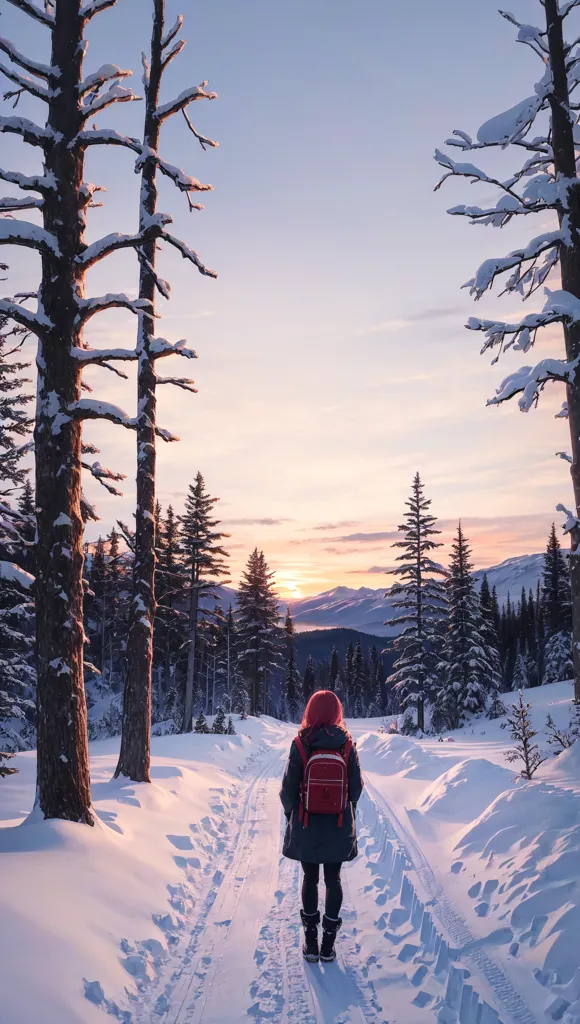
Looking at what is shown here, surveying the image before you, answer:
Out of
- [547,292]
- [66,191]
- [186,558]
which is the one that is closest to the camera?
[66,191]

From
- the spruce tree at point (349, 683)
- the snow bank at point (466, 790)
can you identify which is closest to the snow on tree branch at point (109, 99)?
the snow bank at point (466, 790)

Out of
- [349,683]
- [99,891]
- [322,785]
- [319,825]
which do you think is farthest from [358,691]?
[322,785]

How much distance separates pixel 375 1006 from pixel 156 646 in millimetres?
39322

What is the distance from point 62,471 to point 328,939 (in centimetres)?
534

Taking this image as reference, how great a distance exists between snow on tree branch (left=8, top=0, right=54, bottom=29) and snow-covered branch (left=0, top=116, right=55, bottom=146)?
123 centimetres

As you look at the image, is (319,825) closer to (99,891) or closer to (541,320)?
(99,891)

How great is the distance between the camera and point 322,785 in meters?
4.92

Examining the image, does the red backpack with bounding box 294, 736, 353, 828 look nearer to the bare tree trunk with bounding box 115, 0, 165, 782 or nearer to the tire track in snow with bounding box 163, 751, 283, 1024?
the tire track in snow with bounding box 163, 751, 283, 1024

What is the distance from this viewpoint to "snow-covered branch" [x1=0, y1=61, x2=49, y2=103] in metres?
6.08

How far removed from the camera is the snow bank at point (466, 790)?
29.9ft

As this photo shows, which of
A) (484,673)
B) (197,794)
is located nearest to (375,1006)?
(197,794)

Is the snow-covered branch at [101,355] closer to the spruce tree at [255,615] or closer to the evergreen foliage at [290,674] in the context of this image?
the spruce tree at [255,615]

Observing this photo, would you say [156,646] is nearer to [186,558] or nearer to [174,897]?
[186,558]

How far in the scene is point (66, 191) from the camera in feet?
21.8
